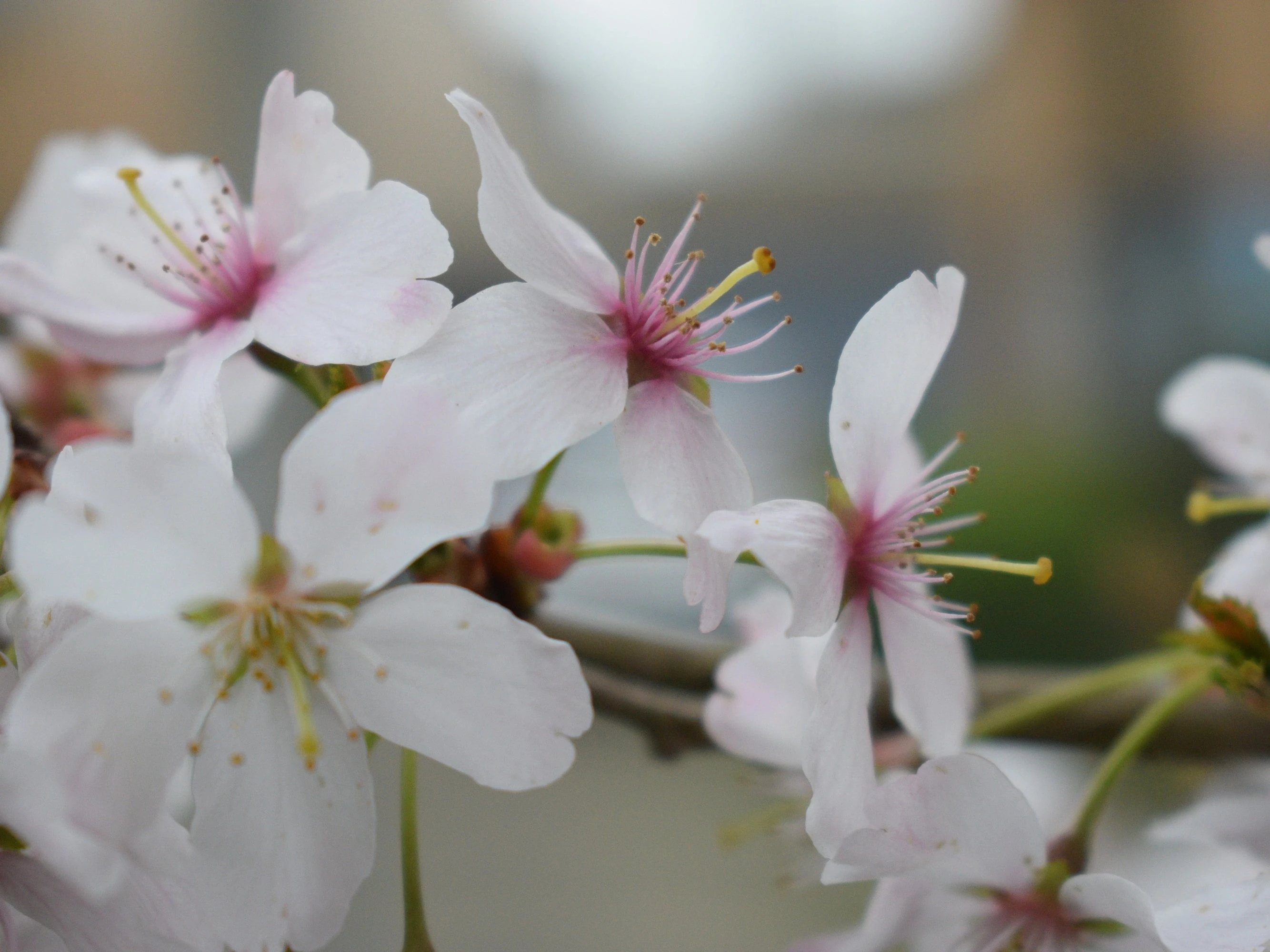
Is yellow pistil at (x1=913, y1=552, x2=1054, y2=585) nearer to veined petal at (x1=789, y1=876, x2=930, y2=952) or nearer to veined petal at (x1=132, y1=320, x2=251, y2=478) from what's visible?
veined petal at (x1=789, y1=876, x2=930, y2=952)

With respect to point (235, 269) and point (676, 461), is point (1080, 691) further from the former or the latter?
point (235, 269)

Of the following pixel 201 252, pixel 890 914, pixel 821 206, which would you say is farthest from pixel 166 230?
pixel 821 206

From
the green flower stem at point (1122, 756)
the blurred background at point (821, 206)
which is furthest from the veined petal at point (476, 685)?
the blurred background at point (821, 206)

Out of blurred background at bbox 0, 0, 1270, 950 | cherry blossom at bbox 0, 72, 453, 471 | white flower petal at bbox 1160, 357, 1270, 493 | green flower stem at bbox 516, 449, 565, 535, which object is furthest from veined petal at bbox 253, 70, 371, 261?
blurred background at bbox 0, 0, 1270, 950

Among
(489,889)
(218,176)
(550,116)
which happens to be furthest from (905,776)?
(550,116)

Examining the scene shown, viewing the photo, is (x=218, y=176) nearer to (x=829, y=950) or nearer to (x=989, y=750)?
(x=829, y=950)
